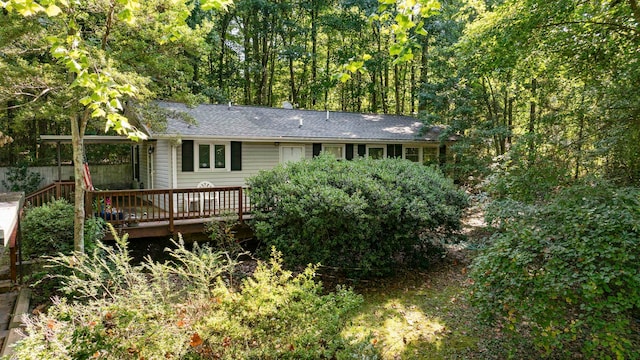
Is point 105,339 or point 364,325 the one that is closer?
point 105,339

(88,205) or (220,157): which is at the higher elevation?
(220,157)

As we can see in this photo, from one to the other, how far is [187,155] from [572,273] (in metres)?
10.2

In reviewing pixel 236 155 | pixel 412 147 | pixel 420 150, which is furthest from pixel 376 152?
pixel 236 155

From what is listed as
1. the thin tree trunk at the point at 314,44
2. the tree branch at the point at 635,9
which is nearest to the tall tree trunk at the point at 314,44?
the thin tree trunk at the point at 314,44

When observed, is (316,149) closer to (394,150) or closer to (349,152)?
(349,152)

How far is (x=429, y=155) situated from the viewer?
54.3ft

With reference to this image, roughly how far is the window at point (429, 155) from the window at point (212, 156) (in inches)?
355

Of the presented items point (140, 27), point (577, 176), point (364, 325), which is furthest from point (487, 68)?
point (140, 27)

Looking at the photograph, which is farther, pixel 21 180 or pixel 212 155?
pixel 21 180

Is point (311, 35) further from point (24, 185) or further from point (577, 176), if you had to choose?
point (577, 176)

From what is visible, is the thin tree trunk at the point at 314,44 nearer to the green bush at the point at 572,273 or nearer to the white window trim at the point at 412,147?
the white window trim at the point at 412,147

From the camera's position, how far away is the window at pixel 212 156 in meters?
11.4

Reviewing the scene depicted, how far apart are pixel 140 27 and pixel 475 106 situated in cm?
1296

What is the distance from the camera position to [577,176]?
5992 mm
